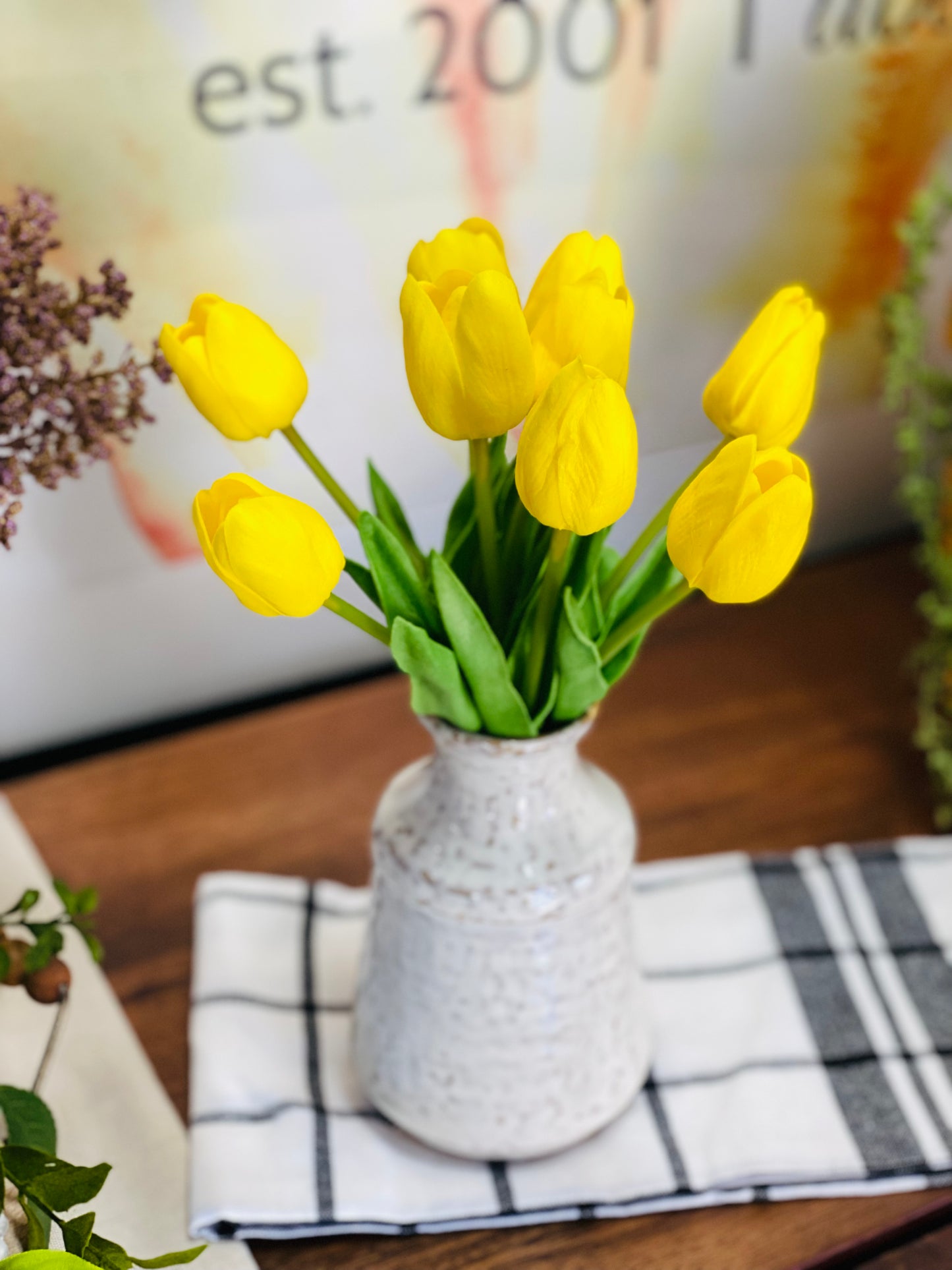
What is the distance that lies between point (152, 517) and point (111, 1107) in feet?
1.08

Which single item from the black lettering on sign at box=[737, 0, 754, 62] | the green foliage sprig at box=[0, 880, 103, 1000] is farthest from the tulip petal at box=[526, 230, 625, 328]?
the black lettering on sign at box=[737, 0, 754, 62]

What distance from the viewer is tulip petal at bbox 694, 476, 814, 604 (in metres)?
0.35

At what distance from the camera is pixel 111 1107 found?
1.79 ft

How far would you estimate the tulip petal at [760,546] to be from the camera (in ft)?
1.15

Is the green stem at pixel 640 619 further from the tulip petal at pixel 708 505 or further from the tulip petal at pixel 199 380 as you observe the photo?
the tulip petal at pixel 199 380

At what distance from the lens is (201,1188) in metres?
0.50

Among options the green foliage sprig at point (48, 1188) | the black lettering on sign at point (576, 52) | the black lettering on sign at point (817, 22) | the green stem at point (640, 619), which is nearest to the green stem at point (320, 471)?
the green stem at point (640, 619)

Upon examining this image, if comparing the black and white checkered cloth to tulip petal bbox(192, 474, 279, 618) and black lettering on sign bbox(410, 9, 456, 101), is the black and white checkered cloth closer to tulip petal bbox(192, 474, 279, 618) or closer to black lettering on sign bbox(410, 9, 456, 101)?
tulip petal bbox(192, 474, 279, 618)

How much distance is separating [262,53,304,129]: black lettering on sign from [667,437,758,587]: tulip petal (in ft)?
1.24


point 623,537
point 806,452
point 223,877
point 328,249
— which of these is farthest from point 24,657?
point 806,452

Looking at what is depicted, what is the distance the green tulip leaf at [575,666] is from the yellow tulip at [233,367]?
0.12m

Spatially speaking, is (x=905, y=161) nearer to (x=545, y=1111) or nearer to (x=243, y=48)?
(x=243, y=48)

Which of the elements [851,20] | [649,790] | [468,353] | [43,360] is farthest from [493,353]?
[851,20]

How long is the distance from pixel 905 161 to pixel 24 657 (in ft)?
2.19
